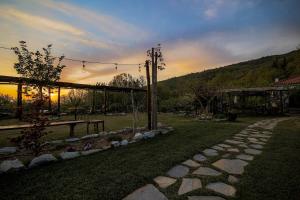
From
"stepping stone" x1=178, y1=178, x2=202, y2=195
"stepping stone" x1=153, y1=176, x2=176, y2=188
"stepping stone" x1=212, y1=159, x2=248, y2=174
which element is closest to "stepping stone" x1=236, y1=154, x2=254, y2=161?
"stepping stone" x1=212, y1=159, x2=248, y2=174

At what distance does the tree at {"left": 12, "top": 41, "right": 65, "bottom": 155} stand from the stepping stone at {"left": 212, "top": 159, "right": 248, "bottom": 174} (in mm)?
3589

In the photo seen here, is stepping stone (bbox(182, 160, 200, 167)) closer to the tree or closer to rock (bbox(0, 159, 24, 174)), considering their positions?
rock (bbox(0, 159, 24, 174))

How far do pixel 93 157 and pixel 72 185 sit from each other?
1301 mm

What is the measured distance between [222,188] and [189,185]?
1.43 feet

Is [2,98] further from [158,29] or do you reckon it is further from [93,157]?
[93,157]

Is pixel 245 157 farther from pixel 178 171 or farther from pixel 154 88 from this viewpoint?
pixel 154 88

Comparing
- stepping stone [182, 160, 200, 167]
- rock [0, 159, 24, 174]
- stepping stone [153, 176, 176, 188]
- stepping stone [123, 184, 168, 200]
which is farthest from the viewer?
stepping stone [182, 160, 200, 167]

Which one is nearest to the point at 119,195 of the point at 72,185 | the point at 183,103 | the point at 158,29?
the point at 72,185

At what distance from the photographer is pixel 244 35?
10.9m

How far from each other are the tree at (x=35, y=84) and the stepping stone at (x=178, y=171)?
2774 mm

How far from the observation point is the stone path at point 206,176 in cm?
242

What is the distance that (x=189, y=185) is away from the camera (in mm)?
2672

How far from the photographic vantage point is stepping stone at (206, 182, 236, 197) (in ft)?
7.95

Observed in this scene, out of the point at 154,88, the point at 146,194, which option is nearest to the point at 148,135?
the point at 154,88
